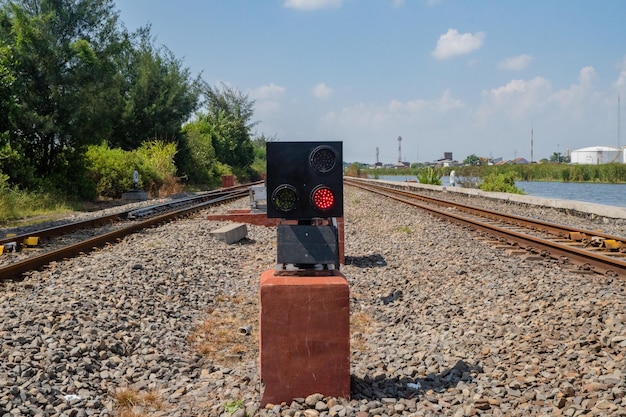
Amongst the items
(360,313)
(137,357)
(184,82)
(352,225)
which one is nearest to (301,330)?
(137,357)

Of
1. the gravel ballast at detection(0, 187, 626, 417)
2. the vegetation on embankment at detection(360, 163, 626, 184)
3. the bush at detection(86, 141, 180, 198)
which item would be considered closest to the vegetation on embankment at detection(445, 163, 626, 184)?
the vegetation on embankment at detection(360, 163, 626, 184)

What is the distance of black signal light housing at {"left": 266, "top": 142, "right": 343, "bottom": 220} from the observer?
12.8ft

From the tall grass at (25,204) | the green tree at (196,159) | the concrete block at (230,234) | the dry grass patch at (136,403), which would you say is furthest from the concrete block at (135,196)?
the dry grass patch at (136,403)

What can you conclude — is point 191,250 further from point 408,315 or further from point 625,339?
point 625,339

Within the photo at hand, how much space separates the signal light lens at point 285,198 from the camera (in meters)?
3.94

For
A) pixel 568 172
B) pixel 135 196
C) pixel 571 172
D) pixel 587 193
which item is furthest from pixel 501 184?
pixel 568 172

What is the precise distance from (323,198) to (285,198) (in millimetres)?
252

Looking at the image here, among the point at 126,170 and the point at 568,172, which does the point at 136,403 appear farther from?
the point at 568,172

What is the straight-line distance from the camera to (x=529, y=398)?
3.85 metres

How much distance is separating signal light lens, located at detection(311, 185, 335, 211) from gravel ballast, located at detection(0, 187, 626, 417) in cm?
126

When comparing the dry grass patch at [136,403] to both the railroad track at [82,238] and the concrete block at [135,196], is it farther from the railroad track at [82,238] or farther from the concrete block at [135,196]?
the concrete block at [135,196]

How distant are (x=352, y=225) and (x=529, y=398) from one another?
1080 centimetres

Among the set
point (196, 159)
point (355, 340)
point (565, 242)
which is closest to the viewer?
point (355, 340)

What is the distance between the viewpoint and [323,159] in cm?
390
